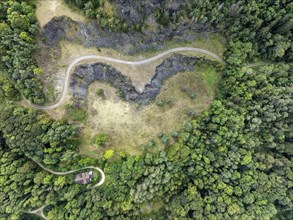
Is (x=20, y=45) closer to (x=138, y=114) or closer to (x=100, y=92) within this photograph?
(x=100, y=92)

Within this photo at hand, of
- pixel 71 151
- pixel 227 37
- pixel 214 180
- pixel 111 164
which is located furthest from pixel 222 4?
pixel 71 151

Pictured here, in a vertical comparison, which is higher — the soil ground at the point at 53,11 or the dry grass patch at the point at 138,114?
the soil ground at the point at 53,11

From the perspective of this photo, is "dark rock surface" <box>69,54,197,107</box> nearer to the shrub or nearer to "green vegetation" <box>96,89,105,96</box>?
"green vegetation" <box>96,89,105,96</box>

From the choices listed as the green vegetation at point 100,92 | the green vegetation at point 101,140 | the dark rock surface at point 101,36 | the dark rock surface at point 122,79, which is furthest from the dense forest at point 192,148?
the green vegetation at point 100,92

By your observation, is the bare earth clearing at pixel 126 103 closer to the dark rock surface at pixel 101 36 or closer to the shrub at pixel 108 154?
the dark rock surface at pixel 101 36

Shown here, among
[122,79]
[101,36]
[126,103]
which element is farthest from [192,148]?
[101,36]
